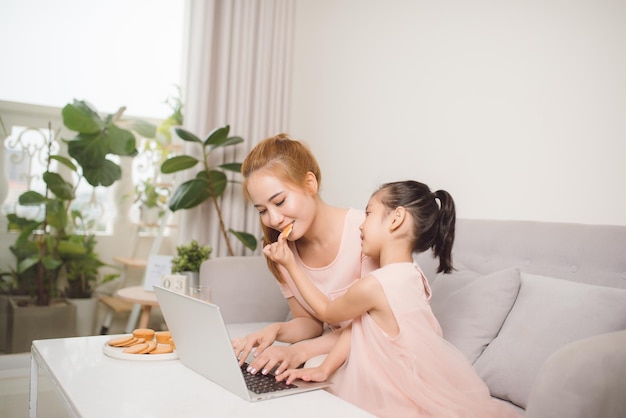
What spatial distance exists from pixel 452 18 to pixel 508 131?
2.16 ft

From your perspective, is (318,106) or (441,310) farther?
(318,106)

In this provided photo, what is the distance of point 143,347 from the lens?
4.49 feet

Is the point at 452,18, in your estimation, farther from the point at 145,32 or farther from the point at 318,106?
the point at 145,32

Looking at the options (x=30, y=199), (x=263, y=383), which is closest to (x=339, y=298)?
(x=263, y=383)

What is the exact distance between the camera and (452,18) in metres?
2.55

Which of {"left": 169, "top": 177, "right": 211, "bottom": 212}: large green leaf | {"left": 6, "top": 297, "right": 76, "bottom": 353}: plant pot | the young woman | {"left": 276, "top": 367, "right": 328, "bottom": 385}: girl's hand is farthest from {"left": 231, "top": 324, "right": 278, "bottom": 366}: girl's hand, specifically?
{"left": 6, "top": 297, "right": 76, "bottom": 353}: plant pot

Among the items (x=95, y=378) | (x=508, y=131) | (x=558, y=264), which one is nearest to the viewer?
(x=95, y=378)

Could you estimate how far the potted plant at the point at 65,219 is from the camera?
2.98m

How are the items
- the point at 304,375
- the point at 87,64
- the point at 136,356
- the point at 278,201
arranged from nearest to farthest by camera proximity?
the point at 304,375 → the point at 136,356 → the point at 278,201 → the point at 87,64

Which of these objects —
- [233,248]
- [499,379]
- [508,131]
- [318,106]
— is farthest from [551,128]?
[233,248]

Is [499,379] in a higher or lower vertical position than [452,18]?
lower

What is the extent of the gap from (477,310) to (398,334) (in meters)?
0.51

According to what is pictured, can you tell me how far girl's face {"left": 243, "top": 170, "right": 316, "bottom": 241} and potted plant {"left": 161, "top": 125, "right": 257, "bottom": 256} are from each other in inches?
61.6

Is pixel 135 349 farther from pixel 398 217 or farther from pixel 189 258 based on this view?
pixel 189 258
